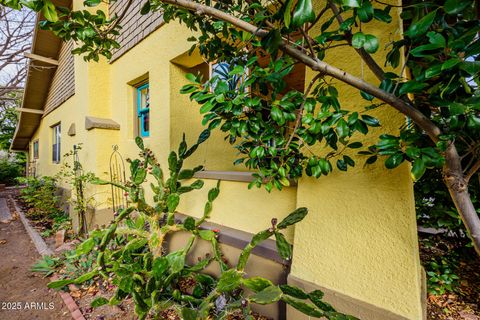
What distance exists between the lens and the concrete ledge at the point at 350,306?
1.46 meters

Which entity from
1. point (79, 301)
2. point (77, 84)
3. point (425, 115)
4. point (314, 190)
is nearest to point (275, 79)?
point (425, 115)

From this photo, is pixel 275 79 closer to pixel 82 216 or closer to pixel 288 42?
pixel 288 42

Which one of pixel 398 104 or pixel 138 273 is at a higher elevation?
pixel 398 104

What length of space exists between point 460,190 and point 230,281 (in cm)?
145

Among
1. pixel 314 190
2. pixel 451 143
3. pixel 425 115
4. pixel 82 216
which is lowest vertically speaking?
pixel 82 216

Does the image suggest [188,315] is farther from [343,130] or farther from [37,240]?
[37,240]

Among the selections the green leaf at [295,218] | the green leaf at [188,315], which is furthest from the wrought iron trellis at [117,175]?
the green leaf at [295,218]

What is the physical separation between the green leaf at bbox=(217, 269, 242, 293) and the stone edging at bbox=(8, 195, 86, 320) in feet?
7.18

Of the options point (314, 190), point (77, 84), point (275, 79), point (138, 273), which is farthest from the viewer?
point (77, 84)

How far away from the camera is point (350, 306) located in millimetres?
1577

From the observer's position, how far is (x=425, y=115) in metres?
1.07

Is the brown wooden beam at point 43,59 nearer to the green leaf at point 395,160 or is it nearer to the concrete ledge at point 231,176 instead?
the concrete ledge at point 231,176

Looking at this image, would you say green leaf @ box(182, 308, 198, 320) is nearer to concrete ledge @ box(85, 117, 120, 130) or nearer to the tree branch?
the tree branch

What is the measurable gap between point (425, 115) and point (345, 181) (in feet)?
2.29
